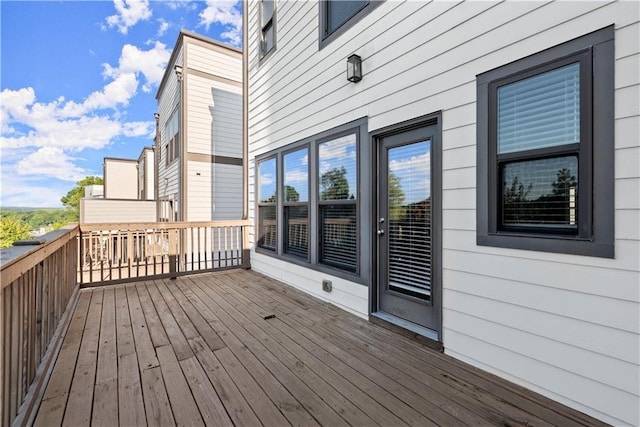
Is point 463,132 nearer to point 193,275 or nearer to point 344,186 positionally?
point 344,186

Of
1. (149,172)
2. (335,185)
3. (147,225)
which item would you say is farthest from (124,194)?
(335,185)

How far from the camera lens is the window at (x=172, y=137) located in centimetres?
880

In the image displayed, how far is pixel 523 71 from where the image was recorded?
1845 millimetres

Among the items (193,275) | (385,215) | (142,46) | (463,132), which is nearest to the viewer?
(463,132)

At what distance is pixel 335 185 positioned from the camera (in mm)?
3477

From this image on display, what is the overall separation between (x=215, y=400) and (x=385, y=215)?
2061 mm

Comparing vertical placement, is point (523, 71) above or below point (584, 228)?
above

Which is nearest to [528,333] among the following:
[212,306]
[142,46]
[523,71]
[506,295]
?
[506,295]

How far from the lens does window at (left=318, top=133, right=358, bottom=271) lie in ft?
10.7

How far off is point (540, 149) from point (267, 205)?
3.90m

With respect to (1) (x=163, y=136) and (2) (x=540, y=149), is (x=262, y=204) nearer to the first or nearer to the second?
(2) (x=540, y=149)

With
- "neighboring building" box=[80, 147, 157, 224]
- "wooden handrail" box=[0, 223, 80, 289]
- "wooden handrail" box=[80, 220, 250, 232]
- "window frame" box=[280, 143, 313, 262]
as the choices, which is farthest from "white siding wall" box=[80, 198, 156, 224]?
"wooden handrail" box=[0, 223, 80, 289]

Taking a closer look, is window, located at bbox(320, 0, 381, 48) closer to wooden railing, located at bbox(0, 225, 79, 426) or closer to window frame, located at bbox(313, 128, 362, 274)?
window frame, located at bbox(313, 128, 362, 274)

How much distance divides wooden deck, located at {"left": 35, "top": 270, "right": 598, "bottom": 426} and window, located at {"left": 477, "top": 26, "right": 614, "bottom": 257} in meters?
0.99
